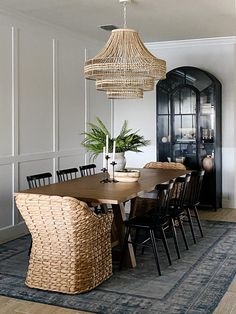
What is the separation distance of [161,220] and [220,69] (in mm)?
3692

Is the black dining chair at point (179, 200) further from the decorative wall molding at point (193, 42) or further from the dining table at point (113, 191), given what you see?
the decorative wall molding at point (193, 42)

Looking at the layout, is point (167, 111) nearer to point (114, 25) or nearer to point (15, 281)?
point (114, 25)

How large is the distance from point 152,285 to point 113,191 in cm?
90

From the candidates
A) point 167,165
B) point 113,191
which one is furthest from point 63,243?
point 167,165

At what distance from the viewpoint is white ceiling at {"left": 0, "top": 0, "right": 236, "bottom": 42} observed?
4.96m

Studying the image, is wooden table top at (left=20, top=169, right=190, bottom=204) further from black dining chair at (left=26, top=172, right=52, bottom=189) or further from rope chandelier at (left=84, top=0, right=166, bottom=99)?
rope chandelier at (left=84, top=0, right=166, bottom=99)

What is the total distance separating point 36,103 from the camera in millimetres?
5820

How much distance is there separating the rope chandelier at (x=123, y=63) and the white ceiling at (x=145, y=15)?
0.48 m

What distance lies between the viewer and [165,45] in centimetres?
748

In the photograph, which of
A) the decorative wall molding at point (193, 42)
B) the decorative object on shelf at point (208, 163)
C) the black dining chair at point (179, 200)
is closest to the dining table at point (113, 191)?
the black dining chair at point (179, 200)

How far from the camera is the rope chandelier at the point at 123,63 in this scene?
4426 mm

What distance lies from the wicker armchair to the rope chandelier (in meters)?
1.51

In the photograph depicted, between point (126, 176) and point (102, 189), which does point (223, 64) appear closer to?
point (126, 176)

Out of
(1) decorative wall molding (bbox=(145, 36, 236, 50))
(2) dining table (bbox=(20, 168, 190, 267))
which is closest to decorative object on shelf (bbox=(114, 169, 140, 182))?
(2) dining table (bbox=(20, 168, 190, 267))
